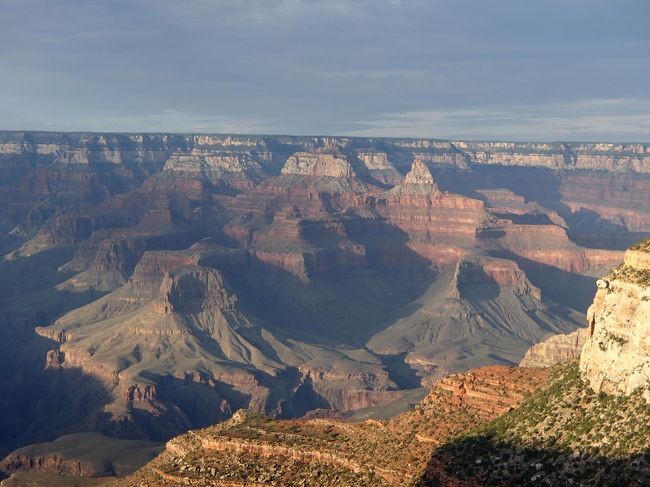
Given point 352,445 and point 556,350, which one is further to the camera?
point 556,350

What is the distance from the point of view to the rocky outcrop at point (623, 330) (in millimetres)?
39969

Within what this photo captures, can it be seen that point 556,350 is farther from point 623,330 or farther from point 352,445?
point 623,330

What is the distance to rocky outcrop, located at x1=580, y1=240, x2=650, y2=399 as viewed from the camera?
40.0m

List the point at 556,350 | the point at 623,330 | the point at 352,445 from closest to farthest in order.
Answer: the point at 623,330 < the point at 352,445 < the point at 556,350

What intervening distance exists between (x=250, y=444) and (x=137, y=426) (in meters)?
125

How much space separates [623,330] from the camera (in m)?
41.0

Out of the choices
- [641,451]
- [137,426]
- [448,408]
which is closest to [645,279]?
[641,451]

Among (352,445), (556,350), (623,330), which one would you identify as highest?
(623,330)

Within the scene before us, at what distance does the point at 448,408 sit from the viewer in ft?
175

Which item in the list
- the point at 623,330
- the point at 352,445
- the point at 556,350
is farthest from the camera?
the point at 556,350

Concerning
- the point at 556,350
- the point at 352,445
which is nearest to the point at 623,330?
the point at 352,445

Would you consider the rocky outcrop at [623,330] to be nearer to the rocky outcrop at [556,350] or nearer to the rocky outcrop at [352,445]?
the rocky outcrop at [352,445]

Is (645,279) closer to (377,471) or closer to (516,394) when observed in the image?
(516,394)

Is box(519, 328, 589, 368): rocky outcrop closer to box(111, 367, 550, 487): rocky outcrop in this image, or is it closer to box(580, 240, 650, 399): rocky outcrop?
box(111, 367, 550, 487): rocky outcrop
